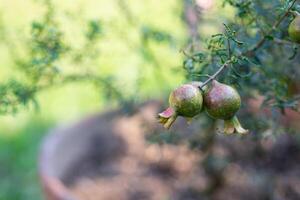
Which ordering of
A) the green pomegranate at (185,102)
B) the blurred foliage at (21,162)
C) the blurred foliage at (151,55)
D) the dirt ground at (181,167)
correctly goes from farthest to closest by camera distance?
1. the blurred foliage at (21,162)
2. the dirt ground at (181,167)
3. the blurred foliage at (151,55)
4. the green pomegranate at (185,102)

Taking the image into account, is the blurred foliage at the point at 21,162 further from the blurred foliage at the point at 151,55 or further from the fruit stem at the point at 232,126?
the fruit stem at the point at 232,126

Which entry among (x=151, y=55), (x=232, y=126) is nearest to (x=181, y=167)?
(x=151, y=55)

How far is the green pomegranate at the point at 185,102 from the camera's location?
0.56 metres

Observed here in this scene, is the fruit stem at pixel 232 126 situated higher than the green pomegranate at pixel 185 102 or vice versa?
the green pomegranate at pixel 185 102

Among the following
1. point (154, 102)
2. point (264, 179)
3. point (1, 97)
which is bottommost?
point (264, 179)

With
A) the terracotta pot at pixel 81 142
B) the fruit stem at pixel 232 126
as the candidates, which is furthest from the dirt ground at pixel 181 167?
the fruit stem at pixel 232 126

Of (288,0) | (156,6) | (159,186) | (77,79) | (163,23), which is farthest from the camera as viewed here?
(163,23)

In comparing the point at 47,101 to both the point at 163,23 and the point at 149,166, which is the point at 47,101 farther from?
the point at 149,166

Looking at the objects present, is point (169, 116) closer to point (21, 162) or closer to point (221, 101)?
point (221, 101)

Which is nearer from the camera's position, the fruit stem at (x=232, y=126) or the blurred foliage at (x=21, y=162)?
the fruit stem at (x=232, y=126)

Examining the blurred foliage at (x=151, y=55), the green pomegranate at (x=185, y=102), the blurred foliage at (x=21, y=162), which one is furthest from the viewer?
the blurred foliage at (x=21, y=162)

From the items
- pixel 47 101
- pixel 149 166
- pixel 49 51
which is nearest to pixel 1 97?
pixel 49 51

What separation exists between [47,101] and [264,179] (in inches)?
53.6

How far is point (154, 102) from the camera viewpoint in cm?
182
